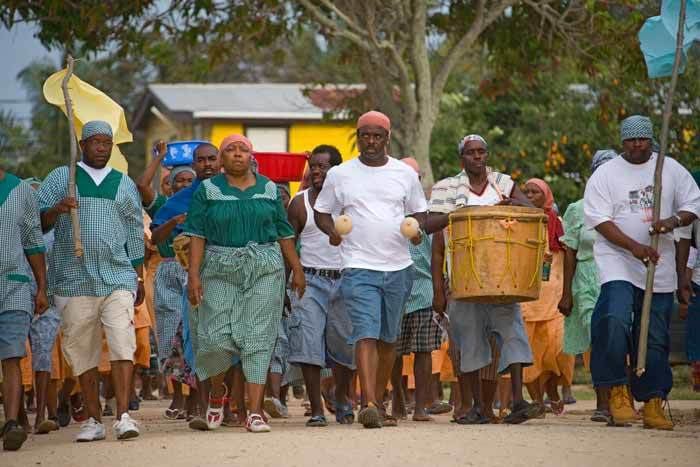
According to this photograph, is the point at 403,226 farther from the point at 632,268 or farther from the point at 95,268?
the point at 95,268

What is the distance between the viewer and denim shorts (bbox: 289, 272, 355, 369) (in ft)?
39.6

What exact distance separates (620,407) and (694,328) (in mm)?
883

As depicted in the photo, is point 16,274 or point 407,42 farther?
point 407,42

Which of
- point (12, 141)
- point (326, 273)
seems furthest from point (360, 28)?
point (12, 141)

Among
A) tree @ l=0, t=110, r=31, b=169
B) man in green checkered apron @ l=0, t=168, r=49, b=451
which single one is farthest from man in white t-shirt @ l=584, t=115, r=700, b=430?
tree @ l=0, t=110, r=31, b=169

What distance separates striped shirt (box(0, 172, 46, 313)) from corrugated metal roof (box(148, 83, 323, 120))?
28.5 meters

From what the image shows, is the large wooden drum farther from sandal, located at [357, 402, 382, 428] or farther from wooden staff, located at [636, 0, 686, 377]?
sandal, located at [357, 402, 382, 428]

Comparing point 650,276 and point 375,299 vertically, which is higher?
point 650,276

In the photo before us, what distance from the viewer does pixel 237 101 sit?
142 feet

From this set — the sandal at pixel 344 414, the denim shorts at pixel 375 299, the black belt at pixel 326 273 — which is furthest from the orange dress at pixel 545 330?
the denim shorts at pixel 375 299

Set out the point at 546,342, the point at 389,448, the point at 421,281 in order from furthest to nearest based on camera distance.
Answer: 1. the point at 546,342
2. the point at 421,281
3. the point at 389,448

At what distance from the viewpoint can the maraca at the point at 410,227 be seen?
1119 cm

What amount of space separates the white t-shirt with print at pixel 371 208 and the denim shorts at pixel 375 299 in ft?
0.20

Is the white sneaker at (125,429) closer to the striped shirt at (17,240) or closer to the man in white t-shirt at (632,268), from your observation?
the striped shirt at (17,240)
